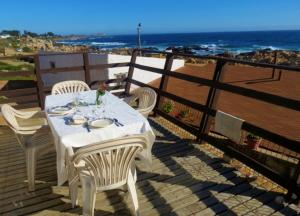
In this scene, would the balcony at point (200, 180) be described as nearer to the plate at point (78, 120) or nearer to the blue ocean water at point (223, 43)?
the plate at point (78, 120)

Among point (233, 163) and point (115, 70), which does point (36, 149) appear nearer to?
point (233, 163)

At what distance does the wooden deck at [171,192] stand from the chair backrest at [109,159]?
46 centimetres

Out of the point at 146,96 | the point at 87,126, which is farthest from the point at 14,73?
the point at 87,126

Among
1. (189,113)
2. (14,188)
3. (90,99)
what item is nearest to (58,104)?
(90,99)

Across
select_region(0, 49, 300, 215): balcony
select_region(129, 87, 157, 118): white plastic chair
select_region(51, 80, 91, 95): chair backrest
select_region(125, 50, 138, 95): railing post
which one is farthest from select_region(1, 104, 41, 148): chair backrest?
select_region(125, 50, 138, 95): railing post

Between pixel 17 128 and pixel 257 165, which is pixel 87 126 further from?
pixel 257 165

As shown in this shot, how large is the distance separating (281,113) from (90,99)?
5.96m

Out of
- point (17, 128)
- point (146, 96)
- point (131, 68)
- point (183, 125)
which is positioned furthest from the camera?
point (131, 68)

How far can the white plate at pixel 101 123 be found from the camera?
2.76 meters

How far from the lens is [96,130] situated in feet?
8.87

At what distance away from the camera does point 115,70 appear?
12.6 metres

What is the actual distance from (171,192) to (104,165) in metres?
0.99

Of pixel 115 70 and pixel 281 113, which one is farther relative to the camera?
pixel 115 70

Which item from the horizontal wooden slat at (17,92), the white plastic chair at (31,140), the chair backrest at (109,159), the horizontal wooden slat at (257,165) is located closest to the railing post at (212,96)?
the horizontal wooden slat at (257,165)
